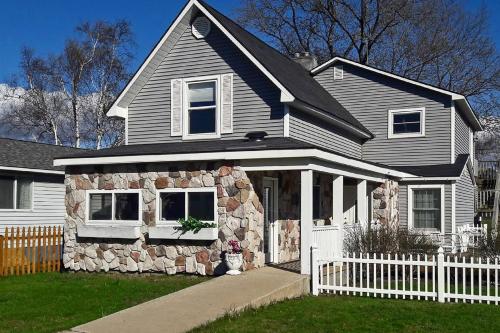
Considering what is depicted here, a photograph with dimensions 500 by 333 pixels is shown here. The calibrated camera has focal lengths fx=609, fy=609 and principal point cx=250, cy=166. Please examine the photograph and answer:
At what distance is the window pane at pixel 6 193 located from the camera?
2245 centimetres

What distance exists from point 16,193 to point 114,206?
9.55m

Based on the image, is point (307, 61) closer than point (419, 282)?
No

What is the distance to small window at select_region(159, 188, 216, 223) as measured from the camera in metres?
14.1

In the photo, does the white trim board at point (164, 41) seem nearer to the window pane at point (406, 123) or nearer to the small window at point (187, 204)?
the small window at point (187, 204)

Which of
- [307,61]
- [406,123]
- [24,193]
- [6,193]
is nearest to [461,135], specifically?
[406,123]

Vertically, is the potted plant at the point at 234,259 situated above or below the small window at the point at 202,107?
below

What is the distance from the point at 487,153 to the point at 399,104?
104ft

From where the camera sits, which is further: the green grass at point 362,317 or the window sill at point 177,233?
the window sill at point 177,233

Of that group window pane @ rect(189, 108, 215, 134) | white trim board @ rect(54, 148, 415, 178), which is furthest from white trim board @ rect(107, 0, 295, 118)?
white trim board @ rect(54, 148, 415, 178)

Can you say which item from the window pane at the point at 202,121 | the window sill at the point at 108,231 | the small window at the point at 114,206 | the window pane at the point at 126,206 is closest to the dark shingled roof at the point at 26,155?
Answer: the small window at the point at 114,206

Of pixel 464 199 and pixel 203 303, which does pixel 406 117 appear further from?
pixel 203 303

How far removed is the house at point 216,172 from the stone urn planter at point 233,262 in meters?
0.43

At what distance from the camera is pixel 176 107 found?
1703cm

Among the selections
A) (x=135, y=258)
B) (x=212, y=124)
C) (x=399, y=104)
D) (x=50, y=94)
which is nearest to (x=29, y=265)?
(x=135, y=258)
